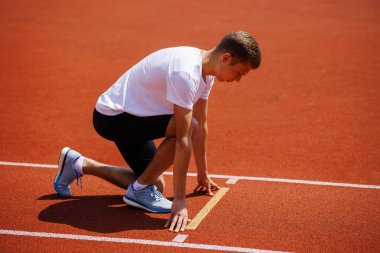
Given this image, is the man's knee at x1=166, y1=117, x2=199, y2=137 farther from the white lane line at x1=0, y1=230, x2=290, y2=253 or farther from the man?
Answer: the white lane line at x1=0, y1=230, x2=290, y2=253

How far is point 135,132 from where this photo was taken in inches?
212

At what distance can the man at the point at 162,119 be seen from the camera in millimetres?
4879

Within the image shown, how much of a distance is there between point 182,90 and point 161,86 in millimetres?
376

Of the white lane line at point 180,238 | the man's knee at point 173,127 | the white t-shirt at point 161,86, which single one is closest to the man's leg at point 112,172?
the white t-shirt at point 161,86

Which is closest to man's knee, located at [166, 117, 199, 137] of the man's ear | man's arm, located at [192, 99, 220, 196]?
man's arm, located at [192, 99, 220, 196]

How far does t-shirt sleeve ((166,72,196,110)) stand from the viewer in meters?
4.80

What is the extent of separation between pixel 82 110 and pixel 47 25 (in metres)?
5.89

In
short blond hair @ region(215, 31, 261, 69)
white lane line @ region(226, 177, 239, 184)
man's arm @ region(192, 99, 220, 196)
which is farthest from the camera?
white lane line @ region(226, 177, 239, 184)

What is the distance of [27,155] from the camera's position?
720 centimetres

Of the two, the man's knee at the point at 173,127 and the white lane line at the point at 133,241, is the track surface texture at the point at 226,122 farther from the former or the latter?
the man's knee at the point at 173,127

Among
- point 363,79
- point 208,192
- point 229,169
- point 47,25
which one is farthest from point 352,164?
point 47,25

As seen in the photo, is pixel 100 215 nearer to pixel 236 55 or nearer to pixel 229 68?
pixel 229 68

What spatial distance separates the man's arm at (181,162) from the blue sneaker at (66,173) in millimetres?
1247

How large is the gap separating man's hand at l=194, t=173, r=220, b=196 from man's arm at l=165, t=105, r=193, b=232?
85 centimetres
